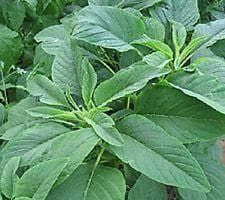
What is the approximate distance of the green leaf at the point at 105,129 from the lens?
0.71m

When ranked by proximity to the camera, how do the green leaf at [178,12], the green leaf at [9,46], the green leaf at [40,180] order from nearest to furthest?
the green leaf at [40,180], the green leaf at [178,12], the green leaf at [9,46]

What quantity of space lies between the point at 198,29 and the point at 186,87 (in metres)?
0.16

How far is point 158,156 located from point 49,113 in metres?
0.16

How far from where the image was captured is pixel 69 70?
2.77 feet

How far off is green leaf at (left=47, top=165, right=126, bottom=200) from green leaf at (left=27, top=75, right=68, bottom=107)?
100 mm

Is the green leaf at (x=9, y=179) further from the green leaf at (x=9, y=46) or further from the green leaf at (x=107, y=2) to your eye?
the green leaf at (x=9, y=46)

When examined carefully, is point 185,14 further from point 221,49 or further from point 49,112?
point 49,112

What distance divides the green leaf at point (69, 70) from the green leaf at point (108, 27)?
4 centimetres

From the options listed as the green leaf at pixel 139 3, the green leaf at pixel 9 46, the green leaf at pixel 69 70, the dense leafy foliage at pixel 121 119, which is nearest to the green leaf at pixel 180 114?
the dense leafy foliage at pixel 121 119

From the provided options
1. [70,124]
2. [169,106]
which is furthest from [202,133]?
[70,124]

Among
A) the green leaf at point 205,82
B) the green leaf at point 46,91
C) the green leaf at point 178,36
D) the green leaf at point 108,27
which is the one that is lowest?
the green leaf at point 46,91

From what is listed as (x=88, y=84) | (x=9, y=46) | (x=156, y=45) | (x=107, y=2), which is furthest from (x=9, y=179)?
(x=9, y=46)

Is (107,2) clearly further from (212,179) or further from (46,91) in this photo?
(212,179)

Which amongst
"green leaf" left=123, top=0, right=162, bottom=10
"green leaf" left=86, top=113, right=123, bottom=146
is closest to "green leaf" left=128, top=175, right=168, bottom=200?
"green leaf" left=86, top=113, right=123, bottom=146
